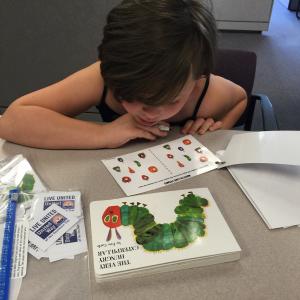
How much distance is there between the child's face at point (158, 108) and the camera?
30.5 inches

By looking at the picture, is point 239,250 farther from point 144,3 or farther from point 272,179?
point 144,3

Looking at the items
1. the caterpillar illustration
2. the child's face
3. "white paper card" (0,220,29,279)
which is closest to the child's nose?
the child's face

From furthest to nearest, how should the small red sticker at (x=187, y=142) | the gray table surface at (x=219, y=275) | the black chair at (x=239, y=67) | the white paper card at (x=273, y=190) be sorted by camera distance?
the black chair at (x=239, y=67) < the small red sticker at (x=187, y=142) < the white paper card at (x=273, y=190) < the gray table surface at (x=219, y=275)

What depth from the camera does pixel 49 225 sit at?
2.12 ft

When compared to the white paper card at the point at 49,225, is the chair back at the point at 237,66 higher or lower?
higher

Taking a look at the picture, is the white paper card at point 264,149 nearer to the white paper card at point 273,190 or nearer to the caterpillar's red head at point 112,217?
the white paper card at point 273,190

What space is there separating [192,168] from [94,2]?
3.91 feet

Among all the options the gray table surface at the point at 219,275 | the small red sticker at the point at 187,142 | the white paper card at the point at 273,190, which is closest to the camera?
the gray table surface at the point at 219,275

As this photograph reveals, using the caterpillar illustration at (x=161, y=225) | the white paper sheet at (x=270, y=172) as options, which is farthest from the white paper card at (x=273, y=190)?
the caterpillar illustration at (x=161, y=225)

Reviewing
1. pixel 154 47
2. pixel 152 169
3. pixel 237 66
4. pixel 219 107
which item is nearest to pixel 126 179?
pixel 152 169

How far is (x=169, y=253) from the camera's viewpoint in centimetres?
59

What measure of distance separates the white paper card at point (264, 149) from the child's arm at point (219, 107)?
10 cm

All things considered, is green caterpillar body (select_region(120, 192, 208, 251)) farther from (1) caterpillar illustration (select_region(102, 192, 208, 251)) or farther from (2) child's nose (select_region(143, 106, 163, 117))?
(2) child's nose (select_region(143, 106, 163, 117))

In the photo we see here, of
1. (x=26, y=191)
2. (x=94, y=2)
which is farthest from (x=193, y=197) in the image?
(x=94, y=2)
